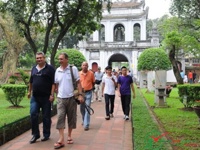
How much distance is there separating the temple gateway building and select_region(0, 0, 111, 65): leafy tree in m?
18.3

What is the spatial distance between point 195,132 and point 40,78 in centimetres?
369

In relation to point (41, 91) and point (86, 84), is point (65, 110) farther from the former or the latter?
point (86, 84)

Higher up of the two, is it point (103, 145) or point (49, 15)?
point (49, 15)

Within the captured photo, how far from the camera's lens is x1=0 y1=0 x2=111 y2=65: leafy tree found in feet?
37.9

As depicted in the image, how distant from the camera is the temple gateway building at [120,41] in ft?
110

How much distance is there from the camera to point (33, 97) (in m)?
6.03

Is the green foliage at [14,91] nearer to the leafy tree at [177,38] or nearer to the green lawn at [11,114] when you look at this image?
the green lawn at [11,114]

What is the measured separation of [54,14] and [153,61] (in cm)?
1502

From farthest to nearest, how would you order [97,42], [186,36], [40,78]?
[97,42] < [186,36] < [40,78]

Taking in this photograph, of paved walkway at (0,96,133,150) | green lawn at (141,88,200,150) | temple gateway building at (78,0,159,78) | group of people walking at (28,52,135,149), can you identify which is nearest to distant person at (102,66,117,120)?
paved walkway at (0,96,133,150)

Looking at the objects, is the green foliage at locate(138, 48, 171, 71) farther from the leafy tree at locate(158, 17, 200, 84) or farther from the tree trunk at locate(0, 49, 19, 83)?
the tree trunk at locate(0, 49, 19, 83)

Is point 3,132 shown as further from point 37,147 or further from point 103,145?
point 103,145

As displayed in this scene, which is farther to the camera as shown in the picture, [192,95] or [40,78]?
[192,95]

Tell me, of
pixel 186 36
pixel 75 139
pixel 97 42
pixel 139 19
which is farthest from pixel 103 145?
pixel 139 19
